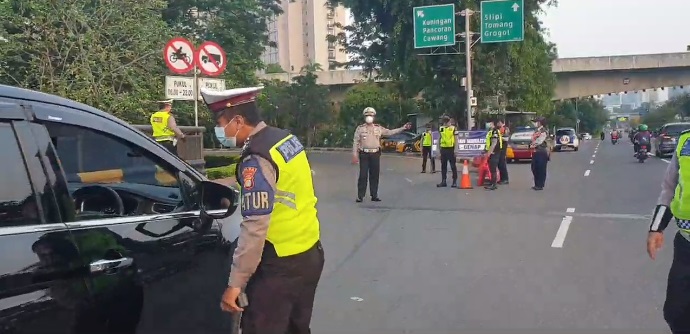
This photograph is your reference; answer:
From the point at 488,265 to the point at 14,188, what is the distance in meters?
5.75

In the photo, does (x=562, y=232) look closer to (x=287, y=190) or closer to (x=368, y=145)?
(x=368, y=145)

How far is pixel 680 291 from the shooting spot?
Result: 3.81 m

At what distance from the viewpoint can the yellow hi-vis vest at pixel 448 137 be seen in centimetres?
1574

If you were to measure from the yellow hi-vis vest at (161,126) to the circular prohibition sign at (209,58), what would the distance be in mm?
989

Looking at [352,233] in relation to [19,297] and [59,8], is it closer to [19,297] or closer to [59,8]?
[19,297]

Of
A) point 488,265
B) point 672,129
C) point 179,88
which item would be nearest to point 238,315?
point 488,265

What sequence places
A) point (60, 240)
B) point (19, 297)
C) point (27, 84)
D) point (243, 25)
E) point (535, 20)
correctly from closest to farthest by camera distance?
point (19, 297) < point (60, 240) < point (27, 84) < point (243, 25) < point (535, 20)

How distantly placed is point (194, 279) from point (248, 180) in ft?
2.14

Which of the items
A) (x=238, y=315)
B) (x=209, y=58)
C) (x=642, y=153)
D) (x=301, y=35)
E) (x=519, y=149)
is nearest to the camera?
(x=238, y=315)

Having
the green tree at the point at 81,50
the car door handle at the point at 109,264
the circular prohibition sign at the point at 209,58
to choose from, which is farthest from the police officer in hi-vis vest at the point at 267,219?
the green tree at the point at 81,50

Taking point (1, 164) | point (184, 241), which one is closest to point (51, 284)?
point (1, 164)

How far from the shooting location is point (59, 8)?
627 inches

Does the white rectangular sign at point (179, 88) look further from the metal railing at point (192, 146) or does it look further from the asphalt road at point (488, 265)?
the asphalt road at point (488, 265)

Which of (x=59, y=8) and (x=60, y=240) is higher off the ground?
(x=59, y=8)
